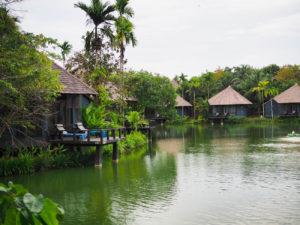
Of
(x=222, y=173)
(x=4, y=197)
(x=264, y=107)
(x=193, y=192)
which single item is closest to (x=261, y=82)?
(x=264, y=107)

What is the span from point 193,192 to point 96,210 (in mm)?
3762

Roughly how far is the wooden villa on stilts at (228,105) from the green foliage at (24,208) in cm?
6200

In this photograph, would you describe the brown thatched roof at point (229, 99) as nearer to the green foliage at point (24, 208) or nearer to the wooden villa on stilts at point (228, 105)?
the wooden villa on stilts at point (228, 105)

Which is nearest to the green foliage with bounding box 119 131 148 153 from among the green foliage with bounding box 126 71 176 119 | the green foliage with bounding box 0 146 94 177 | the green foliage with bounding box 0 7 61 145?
the green foliage with bounding box 0 146 94 177

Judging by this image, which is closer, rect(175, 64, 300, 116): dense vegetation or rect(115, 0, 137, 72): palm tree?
rect(115, 0, 137, 72): palm tree

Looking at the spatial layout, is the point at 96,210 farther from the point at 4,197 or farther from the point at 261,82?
the point at 261,82

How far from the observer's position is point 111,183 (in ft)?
56.4

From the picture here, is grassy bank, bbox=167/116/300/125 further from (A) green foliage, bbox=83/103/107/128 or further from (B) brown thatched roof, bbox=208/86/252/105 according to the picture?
(A) green foliage, bbox=83/103/107/128

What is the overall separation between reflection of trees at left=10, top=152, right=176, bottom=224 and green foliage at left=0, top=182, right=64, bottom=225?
944cm

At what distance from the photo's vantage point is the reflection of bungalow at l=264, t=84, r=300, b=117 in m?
62.3

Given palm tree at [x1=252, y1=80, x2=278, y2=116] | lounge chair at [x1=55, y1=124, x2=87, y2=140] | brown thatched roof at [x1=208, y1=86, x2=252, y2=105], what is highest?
palm tree at [x1=252, y1=80, x2=278, y2=116]

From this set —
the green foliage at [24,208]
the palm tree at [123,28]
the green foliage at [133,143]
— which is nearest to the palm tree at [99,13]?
the palm tree at [123,28]

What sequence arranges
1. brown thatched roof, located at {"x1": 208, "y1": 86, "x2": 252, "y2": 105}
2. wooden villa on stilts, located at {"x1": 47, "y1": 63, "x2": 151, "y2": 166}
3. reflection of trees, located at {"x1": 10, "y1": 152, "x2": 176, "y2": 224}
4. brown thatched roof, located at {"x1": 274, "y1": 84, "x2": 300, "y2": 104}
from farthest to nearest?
brown thatched roof, located at {"x1": 208, "y1": 86, "x2": 252, "y2": 105}
brown thatched roof, located at {"x1": 274, "y1": 84, "x2": 300, "y2": 104}
wooden villa on stilts, located at {"x1": 47, "y1": 63, "x2": 151, "y2": 166}
reflection of trees, located at {"x1": 10, "y1": 152, "x2": 176, "y2": 224}

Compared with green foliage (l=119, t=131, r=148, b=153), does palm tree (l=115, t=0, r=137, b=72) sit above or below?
above
